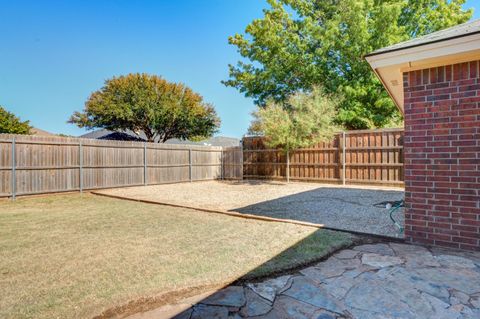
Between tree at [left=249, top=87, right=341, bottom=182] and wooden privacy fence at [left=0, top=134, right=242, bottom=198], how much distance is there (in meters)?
3.11

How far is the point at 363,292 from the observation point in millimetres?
2174

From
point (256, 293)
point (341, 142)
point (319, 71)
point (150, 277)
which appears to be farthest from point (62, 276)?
point (319, 71)

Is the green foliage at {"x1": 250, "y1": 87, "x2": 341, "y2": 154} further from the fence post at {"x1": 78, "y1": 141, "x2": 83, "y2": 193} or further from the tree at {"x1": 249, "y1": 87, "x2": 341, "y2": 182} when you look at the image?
the fence post at {"x1": 78, "y1": 141, "x2": 83, "y2": 193}

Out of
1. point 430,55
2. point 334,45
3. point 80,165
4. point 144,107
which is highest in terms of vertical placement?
point 334,45

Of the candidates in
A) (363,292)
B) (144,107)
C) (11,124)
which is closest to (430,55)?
(363,292)

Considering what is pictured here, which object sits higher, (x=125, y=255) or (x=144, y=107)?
(x=144, y=107)

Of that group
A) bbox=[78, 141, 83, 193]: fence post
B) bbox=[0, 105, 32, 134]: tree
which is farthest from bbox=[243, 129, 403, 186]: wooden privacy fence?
bbox=[0, 105, 32, 134]: tree

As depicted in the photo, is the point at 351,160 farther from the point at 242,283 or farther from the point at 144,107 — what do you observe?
the point at 144,107

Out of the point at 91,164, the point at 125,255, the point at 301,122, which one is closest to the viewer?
the point at 125,255

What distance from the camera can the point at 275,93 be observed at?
16.7 meters

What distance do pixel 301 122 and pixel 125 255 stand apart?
29.1ft

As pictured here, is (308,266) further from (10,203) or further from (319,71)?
(319,71)

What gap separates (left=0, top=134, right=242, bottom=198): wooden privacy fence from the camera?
789 cm

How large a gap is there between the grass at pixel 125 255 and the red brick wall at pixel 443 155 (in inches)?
40.1
